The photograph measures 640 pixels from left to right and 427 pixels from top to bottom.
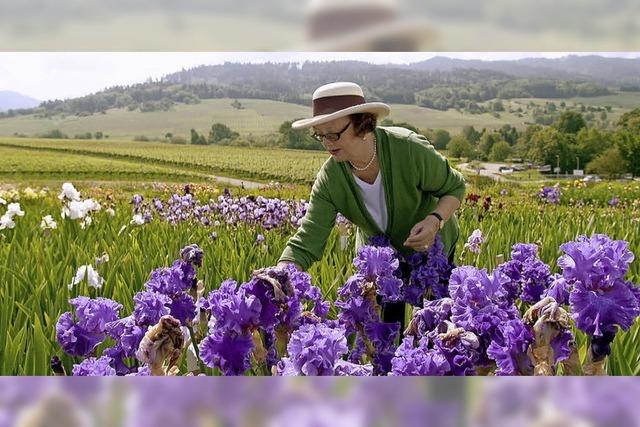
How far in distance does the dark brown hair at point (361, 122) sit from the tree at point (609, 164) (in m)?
1.57

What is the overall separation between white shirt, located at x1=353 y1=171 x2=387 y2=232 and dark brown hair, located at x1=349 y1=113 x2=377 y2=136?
117mm

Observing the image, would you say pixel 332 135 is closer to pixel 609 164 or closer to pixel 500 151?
pixel 500 151

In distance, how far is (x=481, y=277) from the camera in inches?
29.5

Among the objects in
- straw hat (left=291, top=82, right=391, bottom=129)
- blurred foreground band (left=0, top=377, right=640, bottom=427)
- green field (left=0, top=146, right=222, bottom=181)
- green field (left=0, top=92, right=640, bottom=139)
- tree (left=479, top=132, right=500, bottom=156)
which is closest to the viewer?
blurred foreground band (left=0, top=377, right=640, bottom=427)

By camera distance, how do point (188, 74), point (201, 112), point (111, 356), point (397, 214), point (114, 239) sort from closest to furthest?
point (111, 356) → point (397, 214) → point (114, 239) → point (188, 74) → point (201, 112)

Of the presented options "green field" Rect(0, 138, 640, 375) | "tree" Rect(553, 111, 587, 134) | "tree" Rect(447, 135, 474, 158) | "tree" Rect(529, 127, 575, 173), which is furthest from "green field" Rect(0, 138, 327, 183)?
"tree" Rect(553, 111, 587, 134)

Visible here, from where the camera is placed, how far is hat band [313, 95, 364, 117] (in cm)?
136

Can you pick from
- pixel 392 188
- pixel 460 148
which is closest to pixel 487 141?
pixel 460 148

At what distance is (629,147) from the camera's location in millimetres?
2680

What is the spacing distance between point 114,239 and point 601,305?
193cm

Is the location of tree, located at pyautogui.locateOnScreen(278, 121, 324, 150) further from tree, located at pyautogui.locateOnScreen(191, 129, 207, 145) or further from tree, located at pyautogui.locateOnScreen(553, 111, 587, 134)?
tree, located at pyautogui.locateOnScreen(553, 111, 587, 134)

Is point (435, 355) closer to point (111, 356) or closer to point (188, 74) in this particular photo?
point (111, 356)

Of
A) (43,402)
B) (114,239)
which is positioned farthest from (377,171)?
(114,239)

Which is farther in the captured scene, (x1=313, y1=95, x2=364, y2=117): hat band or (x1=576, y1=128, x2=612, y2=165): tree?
(x1=576, y1=128, x2=612, y2=165): tree
